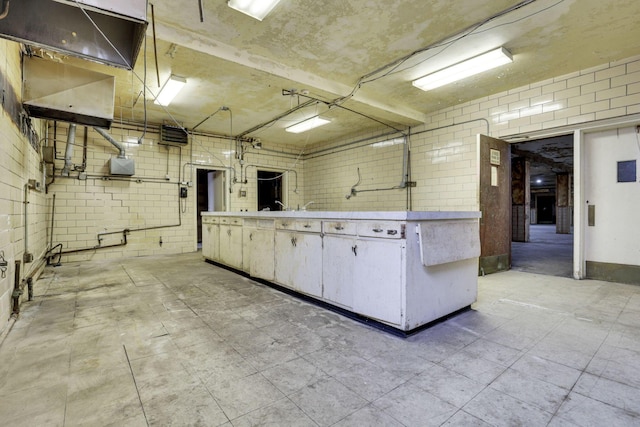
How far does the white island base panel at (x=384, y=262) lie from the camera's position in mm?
2260

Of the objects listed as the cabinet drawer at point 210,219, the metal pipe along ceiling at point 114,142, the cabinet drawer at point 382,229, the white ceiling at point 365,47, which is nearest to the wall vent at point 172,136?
the metal pipe along ceiling at point 114,142

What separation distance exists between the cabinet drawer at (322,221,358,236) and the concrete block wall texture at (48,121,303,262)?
5.31 metres

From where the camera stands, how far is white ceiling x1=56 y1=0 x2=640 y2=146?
2.99 m

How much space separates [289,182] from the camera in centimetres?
906

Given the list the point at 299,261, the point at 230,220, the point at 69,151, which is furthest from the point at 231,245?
the point at 69,151

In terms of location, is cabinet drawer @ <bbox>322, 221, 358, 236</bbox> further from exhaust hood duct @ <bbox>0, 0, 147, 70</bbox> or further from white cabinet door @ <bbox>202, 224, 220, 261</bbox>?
white cabinet door @ <bbox>202, 224, 220, 261</bbox>

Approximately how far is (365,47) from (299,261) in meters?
2.75

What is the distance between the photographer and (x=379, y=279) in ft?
7.84

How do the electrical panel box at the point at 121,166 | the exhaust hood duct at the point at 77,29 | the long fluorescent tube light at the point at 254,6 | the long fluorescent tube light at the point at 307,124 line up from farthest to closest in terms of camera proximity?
the long fluorescent tube light at the point at 307,124 < the electrical panel box at the point at 121,166 < the long fluorescent tube light at the point at 254,6 < the exhaust hood duct at the point at 77,29

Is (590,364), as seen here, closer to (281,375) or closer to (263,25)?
(281,375)

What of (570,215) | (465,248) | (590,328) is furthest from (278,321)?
(570,215)

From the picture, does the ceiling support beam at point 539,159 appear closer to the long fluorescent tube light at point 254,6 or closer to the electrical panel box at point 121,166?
→ the long fluorescent tube light at point 254,6

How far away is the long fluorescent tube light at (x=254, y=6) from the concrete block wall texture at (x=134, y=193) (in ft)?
15.7

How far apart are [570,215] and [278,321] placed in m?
14.0
